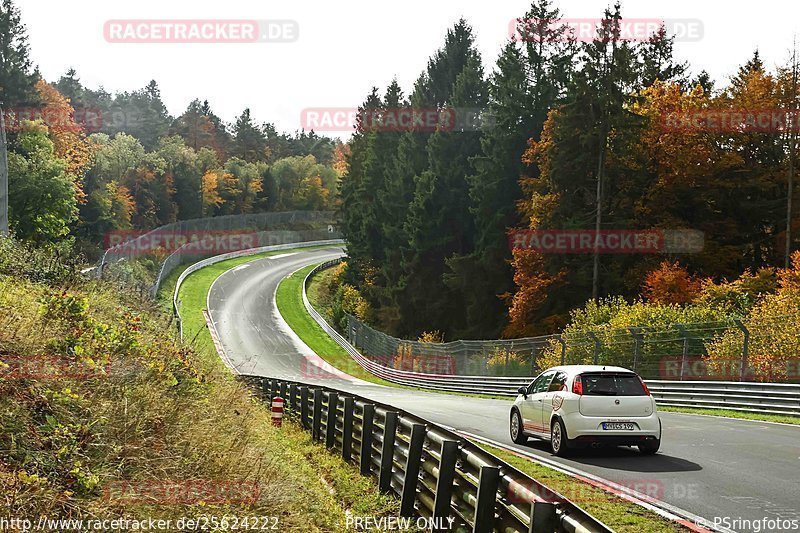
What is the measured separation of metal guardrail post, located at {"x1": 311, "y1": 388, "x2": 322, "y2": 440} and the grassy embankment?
196 inches

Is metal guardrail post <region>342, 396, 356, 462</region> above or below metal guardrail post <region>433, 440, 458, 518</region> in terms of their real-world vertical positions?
below

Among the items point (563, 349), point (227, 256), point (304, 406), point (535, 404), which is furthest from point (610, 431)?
point (227, 256)

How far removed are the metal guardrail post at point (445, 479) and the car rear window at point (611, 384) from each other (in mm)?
6195

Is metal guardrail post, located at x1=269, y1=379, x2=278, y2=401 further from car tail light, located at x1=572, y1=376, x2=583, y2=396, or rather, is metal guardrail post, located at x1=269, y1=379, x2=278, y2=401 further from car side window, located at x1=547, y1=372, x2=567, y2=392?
car tail light, located at x1=572, y1=376, x2=583, y2=396

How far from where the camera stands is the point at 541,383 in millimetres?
16422

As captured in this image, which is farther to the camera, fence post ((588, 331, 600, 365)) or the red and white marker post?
fence post ((588, 331, 600, 365))

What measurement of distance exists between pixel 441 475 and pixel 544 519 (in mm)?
2967

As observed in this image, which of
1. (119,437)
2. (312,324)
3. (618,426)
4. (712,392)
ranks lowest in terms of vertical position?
(312,324)

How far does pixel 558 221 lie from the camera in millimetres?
48781

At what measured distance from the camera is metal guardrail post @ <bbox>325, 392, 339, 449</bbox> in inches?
656

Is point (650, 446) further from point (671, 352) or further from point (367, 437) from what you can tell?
point (671, 352)

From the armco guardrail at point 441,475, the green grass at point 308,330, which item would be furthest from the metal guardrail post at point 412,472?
the green grass at point 308,330

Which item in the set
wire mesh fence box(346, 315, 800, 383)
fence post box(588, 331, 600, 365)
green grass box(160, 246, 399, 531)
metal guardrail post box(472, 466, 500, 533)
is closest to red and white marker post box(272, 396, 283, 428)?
green grass box(160, 246, 399, 531)

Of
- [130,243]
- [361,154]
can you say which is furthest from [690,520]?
[361,154]
